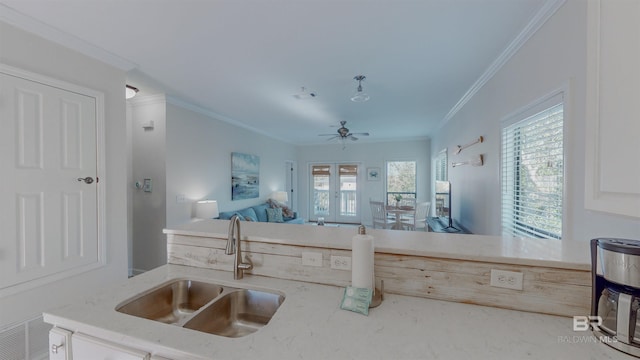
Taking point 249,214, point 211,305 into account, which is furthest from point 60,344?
point 249,214

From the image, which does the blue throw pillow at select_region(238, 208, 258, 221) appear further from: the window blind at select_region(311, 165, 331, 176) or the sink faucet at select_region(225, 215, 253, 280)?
the sink faucet at select_region(225, 215, 253, 280)

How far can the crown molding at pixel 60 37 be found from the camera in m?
1.72

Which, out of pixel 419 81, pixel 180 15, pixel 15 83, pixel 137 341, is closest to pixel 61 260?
pixel 15 83

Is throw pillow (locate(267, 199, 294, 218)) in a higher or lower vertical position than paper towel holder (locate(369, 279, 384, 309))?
lower

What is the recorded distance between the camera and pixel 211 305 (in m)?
1.08

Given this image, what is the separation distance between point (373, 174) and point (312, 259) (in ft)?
20.1

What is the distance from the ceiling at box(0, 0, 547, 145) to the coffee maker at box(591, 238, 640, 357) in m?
1.62

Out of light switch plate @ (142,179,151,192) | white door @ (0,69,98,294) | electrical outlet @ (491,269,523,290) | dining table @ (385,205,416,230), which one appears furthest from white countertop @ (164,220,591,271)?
dining table @ (385,205,416,230)

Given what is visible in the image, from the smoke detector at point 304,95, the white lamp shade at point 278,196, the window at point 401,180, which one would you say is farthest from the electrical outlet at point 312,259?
the window at point 401,180

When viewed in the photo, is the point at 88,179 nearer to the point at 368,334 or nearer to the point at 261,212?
the point at 368,334

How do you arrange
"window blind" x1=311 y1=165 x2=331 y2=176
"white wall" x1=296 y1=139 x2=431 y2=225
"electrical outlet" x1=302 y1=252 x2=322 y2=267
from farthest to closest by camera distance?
"window blind" x1=311 y1=165 x2=331 y2=176, "white wall" x1=296 y1=139 x2=431 y2=225, "electrical outlet" x1=302 y1=252 x2=322 y2=267

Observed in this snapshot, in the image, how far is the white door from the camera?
1723 mm

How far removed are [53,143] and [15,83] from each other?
0.46 metres

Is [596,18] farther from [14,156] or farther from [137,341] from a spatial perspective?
[14,156]
